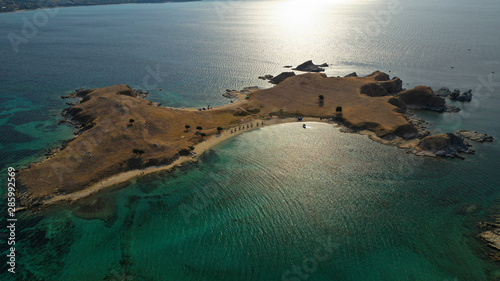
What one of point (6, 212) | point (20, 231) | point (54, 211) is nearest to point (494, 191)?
point (54, 211)

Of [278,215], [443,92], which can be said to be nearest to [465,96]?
[443,92]

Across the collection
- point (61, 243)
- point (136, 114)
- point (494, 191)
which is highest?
point (136, 114)

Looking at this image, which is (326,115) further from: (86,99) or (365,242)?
(86,99)

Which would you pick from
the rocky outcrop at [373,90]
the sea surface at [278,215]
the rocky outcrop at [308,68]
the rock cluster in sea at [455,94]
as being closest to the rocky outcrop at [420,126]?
the sea surface at [278,215]

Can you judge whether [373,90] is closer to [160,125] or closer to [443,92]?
[443,92]

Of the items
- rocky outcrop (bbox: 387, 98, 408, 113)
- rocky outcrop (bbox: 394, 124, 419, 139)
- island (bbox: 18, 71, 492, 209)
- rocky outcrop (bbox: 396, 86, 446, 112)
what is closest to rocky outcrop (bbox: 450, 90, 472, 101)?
rocky outcrop (bbox: 396, 86, 446, 112)
